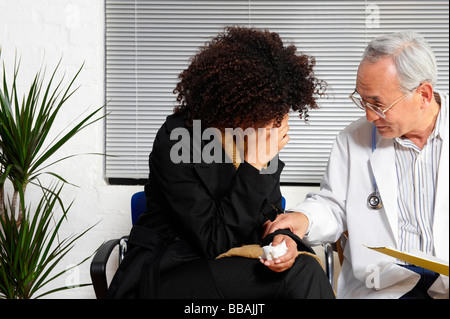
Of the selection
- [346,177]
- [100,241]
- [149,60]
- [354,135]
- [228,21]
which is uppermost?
[228,21]

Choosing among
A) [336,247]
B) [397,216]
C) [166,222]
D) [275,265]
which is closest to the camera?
[275,265]

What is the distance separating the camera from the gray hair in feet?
5.62

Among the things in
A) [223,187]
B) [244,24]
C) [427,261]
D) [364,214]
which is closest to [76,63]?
[244,24]

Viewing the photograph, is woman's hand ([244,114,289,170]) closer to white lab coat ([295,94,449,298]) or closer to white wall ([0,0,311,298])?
white lab coat ([295,94,449,298])

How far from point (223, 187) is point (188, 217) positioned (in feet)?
0.60

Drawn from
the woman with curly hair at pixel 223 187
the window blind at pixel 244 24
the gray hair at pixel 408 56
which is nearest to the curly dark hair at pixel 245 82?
the woman with curly hair at pixel 223 187

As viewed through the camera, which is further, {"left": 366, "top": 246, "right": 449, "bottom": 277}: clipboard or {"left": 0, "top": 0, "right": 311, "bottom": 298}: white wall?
{"left": 0, "top": 0, "right": 311, "bottom": 298}: white wall

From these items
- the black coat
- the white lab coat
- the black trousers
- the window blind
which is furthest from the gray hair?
the window blind

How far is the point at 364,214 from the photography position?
1906 millimetres

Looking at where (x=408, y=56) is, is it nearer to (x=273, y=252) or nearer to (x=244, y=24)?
(x=273, y=252)

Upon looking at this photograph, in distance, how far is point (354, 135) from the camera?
2.01m

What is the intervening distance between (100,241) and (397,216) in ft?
5.68

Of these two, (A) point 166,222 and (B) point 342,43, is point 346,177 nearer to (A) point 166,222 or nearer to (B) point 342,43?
(A) point 166,222
